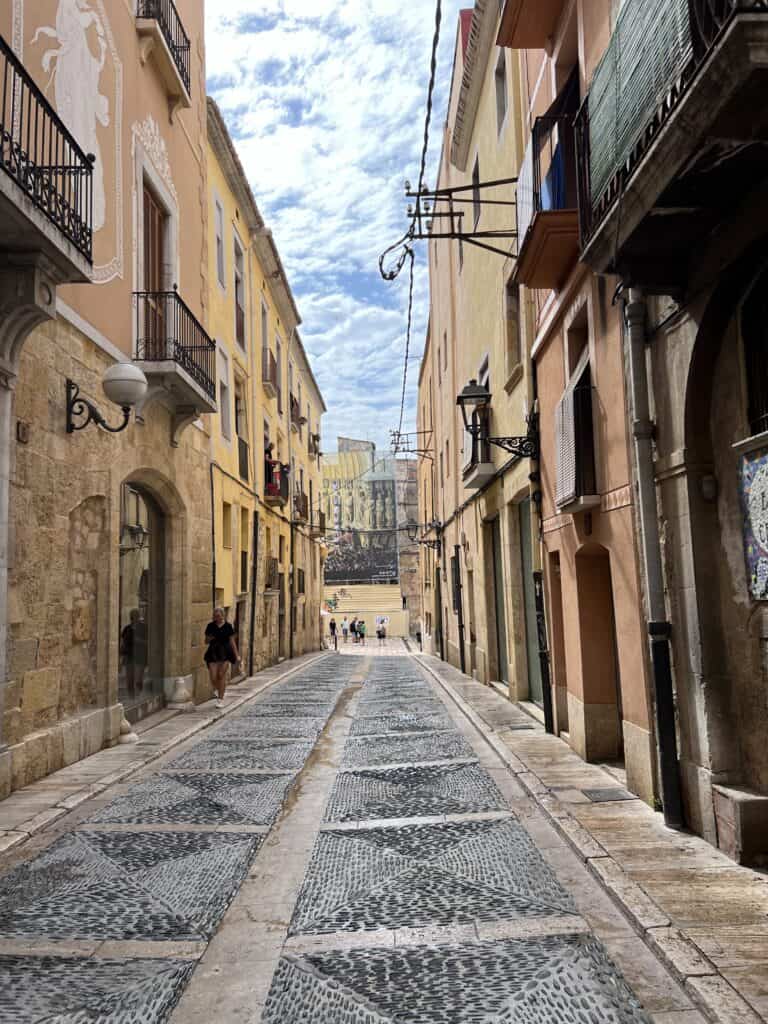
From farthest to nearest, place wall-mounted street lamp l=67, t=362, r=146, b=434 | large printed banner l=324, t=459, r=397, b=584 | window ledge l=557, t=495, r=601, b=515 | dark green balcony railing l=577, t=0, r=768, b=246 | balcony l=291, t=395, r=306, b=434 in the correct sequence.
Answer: large printed banner l=324, t=459, r=397, b=584
balcony l=291, t=395, r=306, b=434
wall-mounted street lamp l=67, t=362, r=146, b=434
window ledge l=557, t=495, r=601, b=515
dark green balcony railing l=577, t=0, r=768, b=246

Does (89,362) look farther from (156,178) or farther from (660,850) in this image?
(660,850)

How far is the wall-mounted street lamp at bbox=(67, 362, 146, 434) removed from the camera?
8.00m

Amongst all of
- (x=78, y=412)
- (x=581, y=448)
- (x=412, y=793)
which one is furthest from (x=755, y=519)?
(x=78, y=412)

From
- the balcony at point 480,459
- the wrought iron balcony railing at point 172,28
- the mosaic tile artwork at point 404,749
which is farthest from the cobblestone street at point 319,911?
the wrought iron balcony railing at point 172,28

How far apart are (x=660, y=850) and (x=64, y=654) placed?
19.1ft

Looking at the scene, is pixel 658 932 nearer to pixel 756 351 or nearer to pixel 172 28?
pixel 756 351

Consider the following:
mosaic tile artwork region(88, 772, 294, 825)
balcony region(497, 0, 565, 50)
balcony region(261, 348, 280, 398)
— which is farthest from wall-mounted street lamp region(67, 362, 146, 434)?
balcony region(261, 348, 280, 398)

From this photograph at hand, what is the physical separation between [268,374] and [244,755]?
15839mm

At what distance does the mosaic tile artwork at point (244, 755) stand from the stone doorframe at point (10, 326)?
1849 mm

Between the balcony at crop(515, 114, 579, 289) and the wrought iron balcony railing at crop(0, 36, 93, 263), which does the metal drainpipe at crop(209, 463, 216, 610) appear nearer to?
the wrought iron balcony railing at crop(0, 36, 93, 263)

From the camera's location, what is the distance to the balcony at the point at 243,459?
59.4 feet

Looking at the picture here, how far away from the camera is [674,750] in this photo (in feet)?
16.8

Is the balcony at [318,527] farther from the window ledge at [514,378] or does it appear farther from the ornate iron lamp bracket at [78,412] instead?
the ornate iron lamp bracket at [78,412]

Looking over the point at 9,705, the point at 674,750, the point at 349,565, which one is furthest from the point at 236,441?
the point at 349,565
